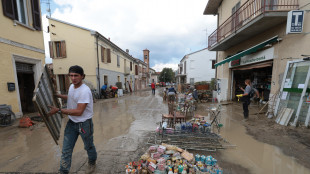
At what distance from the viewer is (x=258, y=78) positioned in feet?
28.0

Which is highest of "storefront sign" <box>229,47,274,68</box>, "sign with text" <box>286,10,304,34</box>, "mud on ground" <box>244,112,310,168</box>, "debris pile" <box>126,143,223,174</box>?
"sign with text" <box>286,10,304,34</box>

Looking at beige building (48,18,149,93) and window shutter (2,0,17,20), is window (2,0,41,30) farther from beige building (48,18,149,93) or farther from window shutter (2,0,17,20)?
beige building (48,18,149,93)

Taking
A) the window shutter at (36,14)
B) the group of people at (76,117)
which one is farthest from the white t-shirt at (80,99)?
the window shutter at (36,14)

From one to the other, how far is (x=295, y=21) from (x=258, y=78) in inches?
196

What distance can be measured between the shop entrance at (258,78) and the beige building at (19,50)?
1152cm

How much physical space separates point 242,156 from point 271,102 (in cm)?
446


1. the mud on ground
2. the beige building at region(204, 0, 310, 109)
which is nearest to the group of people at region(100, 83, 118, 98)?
the beige building at region(204, 0, 310, 109)

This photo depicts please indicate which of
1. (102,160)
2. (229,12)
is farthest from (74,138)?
(229,12)

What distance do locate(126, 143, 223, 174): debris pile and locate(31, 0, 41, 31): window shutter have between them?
328 inches

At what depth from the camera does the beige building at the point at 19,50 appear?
16.8ft

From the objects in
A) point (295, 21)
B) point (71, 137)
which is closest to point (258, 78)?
point (295, 21)

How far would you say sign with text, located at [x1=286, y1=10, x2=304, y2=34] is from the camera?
172 inches

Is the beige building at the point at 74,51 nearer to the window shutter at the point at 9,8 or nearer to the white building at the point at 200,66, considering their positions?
the window shutter at the point at 9,8

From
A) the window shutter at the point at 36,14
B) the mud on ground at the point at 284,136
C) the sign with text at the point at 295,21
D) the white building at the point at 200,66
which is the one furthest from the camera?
the white building at the point at 200,66
